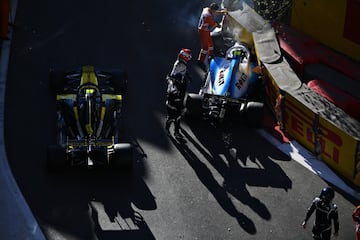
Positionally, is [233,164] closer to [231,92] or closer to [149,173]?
[149,173]

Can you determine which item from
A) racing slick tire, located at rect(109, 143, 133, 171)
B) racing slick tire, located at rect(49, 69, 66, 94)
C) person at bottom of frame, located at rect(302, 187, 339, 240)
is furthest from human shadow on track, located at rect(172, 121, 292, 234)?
racing slick tire, located at rect(49, 69, 66, 94)

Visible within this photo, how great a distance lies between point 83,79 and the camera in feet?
45.9

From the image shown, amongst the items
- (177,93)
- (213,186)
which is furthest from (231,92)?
(213,186)

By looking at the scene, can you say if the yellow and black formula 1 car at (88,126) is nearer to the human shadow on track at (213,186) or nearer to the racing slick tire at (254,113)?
the human shadow on track at (213,186)

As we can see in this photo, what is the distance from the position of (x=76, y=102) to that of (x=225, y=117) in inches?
142

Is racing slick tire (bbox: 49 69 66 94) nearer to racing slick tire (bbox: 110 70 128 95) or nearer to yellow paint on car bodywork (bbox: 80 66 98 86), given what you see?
yellow paint on car bodywork (bbox: 80 66 98 86)

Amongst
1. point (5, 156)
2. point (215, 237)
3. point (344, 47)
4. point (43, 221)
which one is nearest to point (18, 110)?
point (5, 156)

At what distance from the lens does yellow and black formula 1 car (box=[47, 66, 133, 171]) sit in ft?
41.6

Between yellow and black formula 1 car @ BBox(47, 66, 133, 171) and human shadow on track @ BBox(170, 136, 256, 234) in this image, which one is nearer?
human shadow on track @ BBox(170, 136, 256, 234)

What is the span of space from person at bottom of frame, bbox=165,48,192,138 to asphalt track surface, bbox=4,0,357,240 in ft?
1.52

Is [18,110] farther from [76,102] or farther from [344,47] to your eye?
[344,47]

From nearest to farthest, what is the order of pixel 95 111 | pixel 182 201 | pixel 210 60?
pixel 182 201
pixel 95 111
pixel 210 60

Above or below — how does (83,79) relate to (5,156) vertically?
above

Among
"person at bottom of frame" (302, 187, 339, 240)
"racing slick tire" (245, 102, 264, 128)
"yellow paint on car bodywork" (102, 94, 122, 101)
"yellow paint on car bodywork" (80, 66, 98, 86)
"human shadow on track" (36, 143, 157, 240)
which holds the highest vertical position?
"yellow paint on car bodywork" (80, 66, 98, 86)
